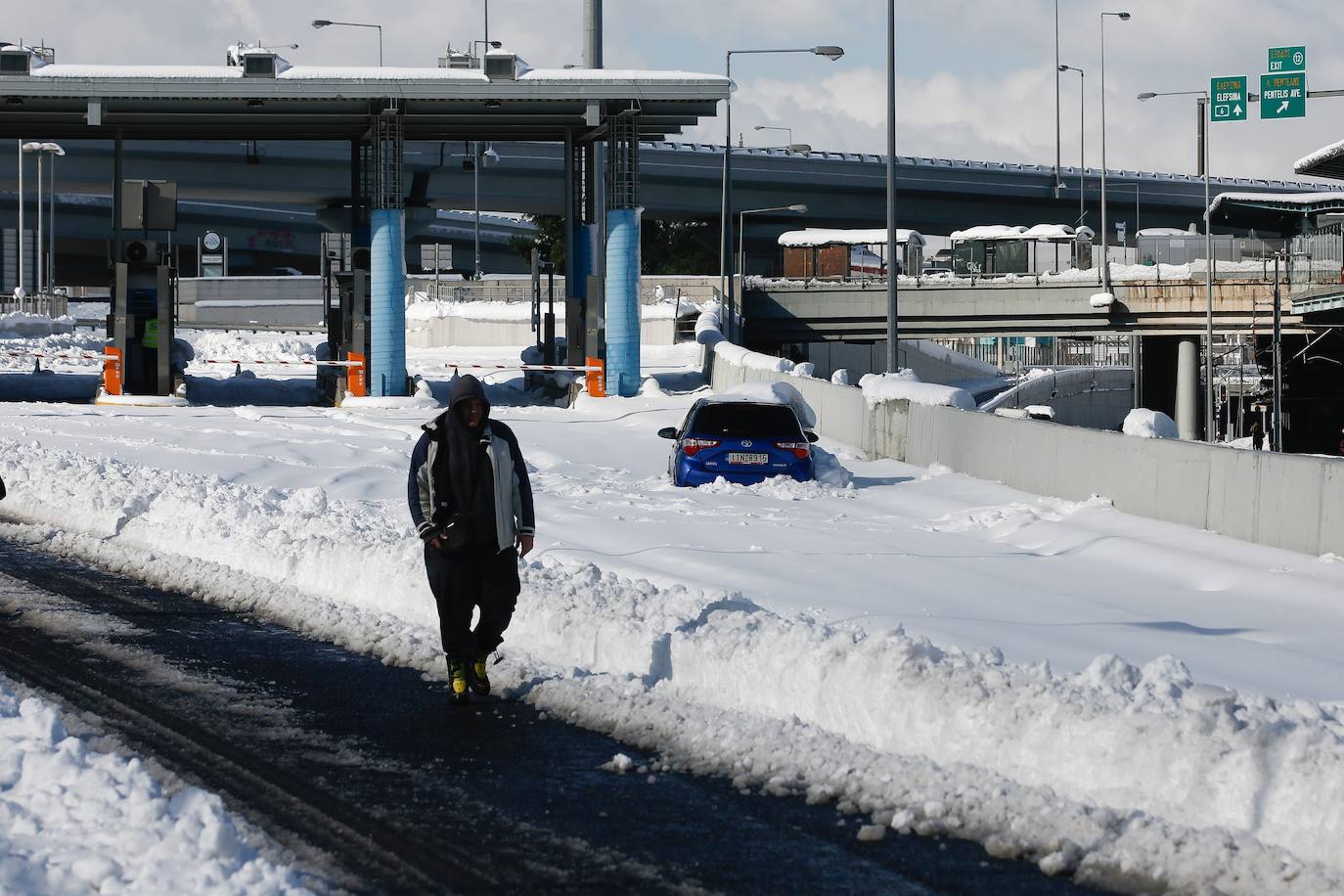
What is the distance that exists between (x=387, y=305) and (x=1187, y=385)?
41.9 m

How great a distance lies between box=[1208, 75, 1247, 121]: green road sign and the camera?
145ft

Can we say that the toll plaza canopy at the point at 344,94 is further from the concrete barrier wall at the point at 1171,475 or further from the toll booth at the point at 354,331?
the concrete barrier wall at the point at 1171,475

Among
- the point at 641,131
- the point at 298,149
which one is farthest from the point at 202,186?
the point at 641,131

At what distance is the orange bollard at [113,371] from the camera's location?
4322cm

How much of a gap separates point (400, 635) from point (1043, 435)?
13.5 meters

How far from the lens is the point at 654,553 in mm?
16234

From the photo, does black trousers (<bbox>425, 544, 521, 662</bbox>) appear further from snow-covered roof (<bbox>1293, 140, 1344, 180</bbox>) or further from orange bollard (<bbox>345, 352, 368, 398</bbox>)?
snow-covered roof (<bbox>1293, 140, 1344, 180</bbox>)

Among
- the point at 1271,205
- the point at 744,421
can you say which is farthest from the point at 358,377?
the point at 1271,205

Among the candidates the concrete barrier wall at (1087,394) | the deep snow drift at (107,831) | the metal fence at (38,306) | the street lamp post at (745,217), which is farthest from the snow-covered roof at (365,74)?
the metal fence at (38,306)

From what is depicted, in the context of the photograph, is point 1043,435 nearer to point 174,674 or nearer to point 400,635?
point 400,635

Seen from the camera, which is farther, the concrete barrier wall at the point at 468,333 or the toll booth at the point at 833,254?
the toll booth at the point at 833,254

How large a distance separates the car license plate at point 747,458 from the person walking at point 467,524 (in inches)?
529

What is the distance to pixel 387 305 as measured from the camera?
44281mm

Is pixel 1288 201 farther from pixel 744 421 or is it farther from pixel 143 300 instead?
pixel 744 421
